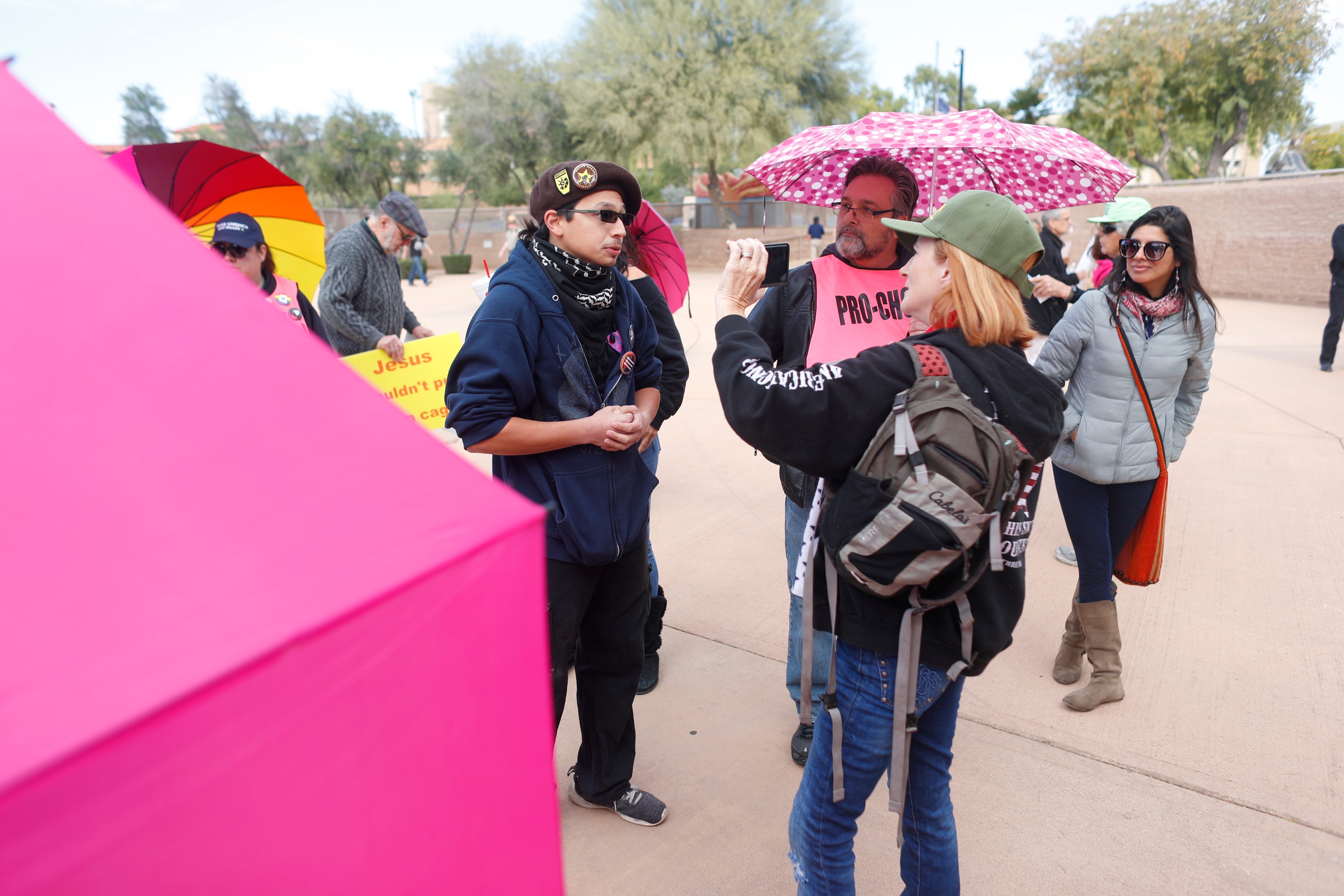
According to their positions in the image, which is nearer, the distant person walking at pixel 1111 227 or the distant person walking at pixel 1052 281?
the distant person walking at pixel 1052 281

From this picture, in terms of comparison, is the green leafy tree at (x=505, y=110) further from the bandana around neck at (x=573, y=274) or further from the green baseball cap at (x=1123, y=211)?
the bandana around neck at (x=573, y=274)

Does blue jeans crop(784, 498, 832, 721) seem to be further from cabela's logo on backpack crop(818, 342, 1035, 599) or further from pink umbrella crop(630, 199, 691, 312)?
pink umbrella crop(630, 199, 691, 312)

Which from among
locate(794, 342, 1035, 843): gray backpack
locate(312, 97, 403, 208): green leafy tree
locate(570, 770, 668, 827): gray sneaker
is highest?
locate(312, 97, 403, 208): green leafy tree

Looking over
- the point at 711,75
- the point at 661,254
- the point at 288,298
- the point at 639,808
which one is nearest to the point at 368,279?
the point at 288,298

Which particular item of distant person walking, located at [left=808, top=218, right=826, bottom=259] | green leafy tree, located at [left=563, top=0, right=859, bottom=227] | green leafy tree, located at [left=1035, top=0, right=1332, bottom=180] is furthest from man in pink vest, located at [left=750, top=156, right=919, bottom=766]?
green leafy tree, located at [left=1035, top=0, right=1332, bottom=180]

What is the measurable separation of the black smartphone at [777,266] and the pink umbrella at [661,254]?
1521 millimetres

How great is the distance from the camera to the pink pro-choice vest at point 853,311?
8.96 feet

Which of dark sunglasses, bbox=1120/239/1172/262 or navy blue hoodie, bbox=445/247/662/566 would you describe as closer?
navy blue hoodie, bbox=445/247/662/566

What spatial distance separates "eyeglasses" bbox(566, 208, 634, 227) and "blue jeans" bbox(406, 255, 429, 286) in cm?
2348

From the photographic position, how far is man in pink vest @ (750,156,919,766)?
9.09ft

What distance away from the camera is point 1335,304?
9227 mm

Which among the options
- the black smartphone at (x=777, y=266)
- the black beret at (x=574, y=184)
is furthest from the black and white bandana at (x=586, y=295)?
the black smartphone at (x=777, y=266)

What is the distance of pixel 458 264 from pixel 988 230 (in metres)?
30.4

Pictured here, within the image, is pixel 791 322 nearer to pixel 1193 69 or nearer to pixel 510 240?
pixel 510 240
